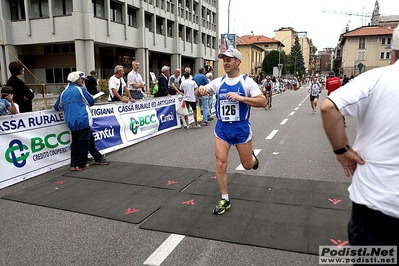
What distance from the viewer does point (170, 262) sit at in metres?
3.12

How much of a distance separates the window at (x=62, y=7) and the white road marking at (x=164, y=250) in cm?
2570

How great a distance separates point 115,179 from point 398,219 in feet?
15.4

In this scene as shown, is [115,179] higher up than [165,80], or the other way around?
[165,80]

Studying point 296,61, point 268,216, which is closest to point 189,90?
point 268,216

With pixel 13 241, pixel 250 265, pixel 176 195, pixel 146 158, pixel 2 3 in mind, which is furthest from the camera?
pixel 2 3

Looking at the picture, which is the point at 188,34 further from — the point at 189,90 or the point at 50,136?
the point at 50,136

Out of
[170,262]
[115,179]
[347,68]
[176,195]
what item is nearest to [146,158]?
[115,179]

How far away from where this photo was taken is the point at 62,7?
82.8 ft

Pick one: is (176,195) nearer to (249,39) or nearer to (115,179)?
(115,179)

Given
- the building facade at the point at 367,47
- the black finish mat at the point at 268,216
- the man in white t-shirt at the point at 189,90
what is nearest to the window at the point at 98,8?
the man in white t-shirt at the point at 189,90

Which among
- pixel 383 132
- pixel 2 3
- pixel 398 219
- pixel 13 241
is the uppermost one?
pixel 2 3

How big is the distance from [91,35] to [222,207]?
75.9 feet

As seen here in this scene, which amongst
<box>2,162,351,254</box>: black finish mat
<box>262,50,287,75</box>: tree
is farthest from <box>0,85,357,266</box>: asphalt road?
<box>262,50,287,75</box>: tree

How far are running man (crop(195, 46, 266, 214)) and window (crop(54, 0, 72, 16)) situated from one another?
24701 mm
